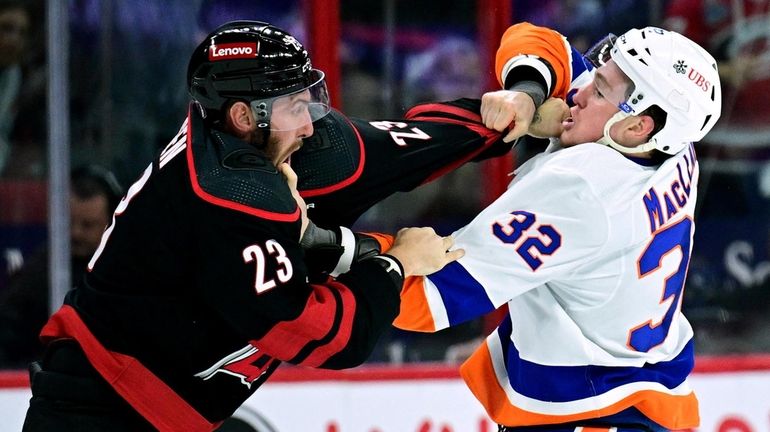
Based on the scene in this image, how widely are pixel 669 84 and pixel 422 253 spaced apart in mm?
558

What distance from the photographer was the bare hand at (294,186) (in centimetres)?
222

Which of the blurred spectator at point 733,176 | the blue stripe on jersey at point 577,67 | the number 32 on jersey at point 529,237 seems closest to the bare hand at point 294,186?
the number 32 on jersey at point 529,237

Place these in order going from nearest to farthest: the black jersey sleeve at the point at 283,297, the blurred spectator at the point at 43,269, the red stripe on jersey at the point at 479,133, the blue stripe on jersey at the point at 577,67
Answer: the black jersey sleeve at the point at 283,297
the red stripe on jersey at the point at 479,133
the blue stripe on jersey at the point at 577,67
the blurred spectator at the point at 43,269

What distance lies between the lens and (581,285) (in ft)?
7.86

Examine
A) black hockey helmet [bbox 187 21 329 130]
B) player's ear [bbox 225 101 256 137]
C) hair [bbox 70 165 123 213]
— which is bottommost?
hair [bbox 70 165 123 213]

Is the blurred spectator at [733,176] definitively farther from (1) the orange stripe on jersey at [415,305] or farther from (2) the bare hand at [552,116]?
(1) the orange stripe on jersey at [415,305]

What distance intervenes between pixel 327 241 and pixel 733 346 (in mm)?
2222

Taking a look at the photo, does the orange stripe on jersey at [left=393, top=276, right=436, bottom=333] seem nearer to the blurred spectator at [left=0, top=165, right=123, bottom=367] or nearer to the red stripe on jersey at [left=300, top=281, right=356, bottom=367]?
the red stripe on jersey at [left=300, top=281, right=356, bottom=367]

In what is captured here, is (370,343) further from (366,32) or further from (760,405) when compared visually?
(366,32)

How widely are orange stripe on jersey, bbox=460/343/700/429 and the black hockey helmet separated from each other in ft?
2.31

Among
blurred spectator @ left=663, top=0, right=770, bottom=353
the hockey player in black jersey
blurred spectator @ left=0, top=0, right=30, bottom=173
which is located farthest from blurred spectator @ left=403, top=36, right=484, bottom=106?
the hockey player in black jersey

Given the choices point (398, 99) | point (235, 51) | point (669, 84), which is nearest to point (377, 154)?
point (235, 51)

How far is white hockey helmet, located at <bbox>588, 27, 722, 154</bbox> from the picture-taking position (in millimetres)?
2352

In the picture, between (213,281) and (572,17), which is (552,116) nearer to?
(213,281)
